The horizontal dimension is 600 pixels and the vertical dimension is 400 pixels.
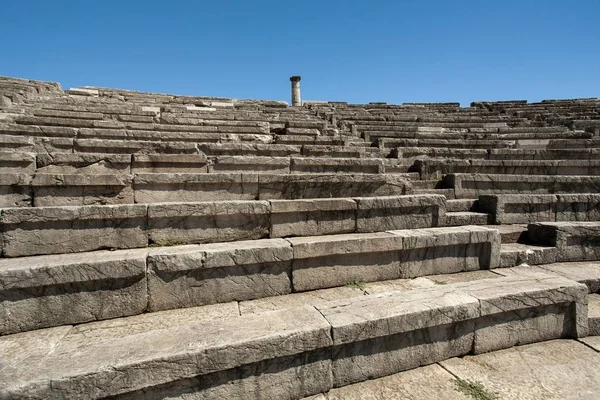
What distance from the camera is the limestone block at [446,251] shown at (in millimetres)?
3631

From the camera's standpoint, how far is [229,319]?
2.43 meters

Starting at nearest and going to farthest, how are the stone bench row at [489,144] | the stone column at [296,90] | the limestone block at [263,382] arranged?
the limestone block at [263,382], the stone bench row at [489,144], the stone column at [296,90]

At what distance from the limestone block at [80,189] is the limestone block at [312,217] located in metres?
2.02

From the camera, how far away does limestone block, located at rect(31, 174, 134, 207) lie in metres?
3.74

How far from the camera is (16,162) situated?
14.1ft

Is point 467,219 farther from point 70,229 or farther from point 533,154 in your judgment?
point 70,229

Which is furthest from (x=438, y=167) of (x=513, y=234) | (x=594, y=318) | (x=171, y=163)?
(x=171, y=163)

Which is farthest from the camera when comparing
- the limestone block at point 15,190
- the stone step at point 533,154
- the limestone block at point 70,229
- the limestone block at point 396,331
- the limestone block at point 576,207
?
the stone step at point 533,154

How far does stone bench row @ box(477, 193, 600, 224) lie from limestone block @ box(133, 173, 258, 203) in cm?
398

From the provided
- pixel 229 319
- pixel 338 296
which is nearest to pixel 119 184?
pixel 229 319

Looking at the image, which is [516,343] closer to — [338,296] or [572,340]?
[572,340]

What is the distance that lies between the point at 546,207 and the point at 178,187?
5.96 m

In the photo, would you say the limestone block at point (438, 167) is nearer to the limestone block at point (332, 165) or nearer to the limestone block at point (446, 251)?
the limestone block at point (332, 165)

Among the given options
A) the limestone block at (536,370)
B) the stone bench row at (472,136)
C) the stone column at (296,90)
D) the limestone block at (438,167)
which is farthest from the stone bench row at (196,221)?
the stone column at (296,90)
